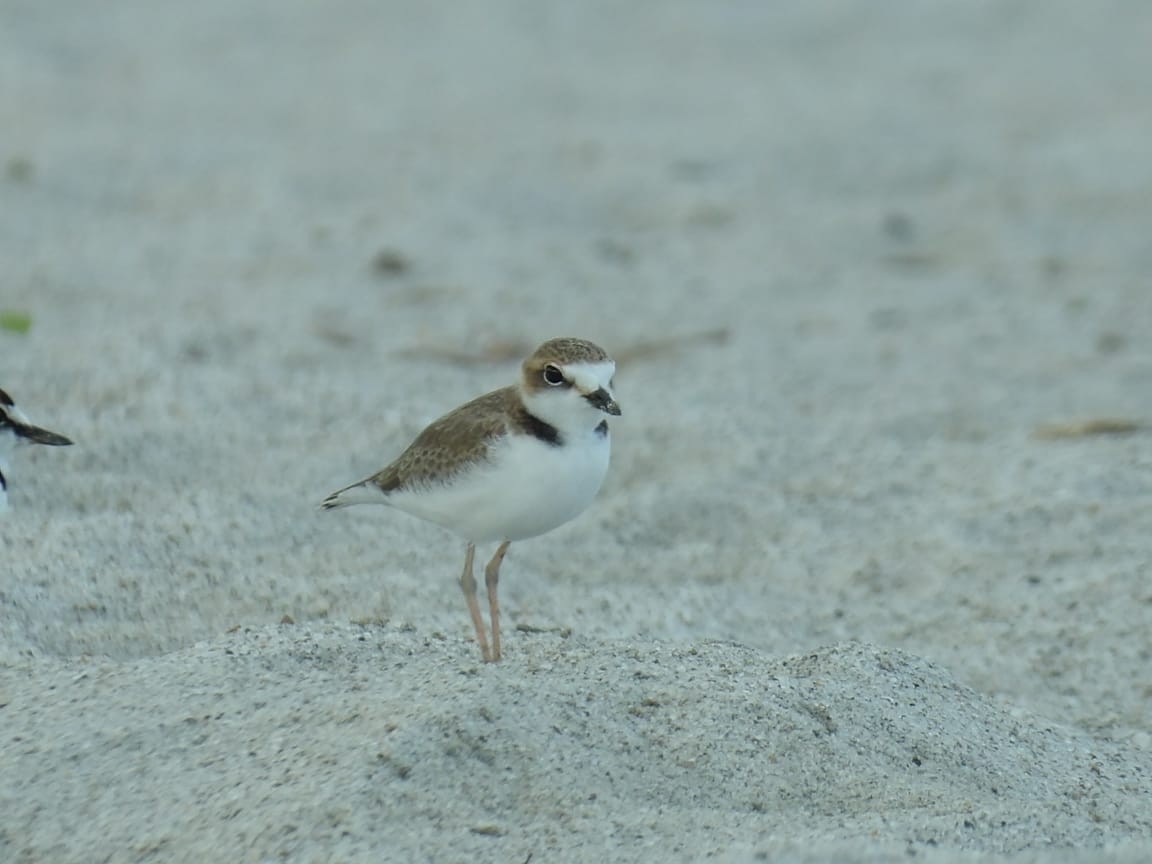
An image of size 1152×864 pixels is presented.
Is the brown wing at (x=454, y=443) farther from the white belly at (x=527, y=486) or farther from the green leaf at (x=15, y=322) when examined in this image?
the green leaf at (x=15, y=322)

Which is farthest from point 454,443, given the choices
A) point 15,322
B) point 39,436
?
point 15,322

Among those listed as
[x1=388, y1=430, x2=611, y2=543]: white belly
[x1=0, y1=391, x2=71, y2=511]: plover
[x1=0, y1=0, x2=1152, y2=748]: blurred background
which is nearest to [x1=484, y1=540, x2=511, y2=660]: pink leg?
[x1=388, y1=430, x2=611, y2=543]: white belly

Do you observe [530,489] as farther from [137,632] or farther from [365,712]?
[137,632]

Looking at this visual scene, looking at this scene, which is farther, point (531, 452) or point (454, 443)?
point (454, 443)

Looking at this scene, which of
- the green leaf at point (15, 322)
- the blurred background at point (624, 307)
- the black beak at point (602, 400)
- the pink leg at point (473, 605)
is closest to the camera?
the black beak at point (602, 400)

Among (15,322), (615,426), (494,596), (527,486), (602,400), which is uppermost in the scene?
(602,400)

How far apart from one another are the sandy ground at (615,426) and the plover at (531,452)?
1.05ft

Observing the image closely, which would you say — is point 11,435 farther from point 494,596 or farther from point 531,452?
point 531,452

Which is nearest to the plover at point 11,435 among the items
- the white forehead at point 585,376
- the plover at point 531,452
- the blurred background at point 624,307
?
the blurred background at point 624,307

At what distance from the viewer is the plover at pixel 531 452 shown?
3539mm

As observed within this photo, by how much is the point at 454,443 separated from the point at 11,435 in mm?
1676

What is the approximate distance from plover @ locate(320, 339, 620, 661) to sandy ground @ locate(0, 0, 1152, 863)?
321 mm

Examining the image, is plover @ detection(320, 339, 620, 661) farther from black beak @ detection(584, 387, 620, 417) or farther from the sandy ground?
the sandy ground

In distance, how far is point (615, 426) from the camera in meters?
6.06
